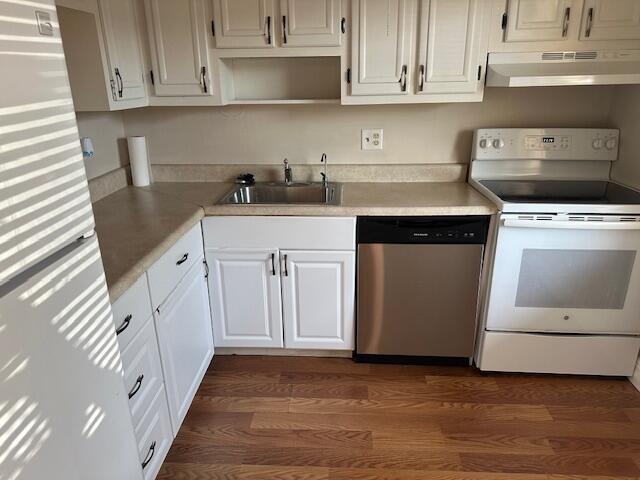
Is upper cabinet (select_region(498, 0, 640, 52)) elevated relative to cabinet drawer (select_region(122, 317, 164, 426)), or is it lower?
elevated

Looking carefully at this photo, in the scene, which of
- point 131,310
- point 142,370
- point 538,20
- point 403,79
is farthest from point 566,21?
point 142,370

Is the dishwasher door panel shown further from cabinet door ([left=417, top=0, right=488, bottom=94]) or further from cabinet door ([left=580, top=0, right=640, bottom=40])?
cabinet door ([left=580, top=0, right=640, bottom=40])

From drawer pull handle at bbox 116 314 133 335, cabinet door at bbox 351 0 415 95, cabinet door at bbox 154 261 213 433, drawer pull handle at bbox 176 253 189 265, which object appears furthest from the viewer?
cabinet door at bbox 351 0 415 95

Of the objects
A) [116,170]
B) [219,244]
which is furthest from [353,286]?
[116,170]

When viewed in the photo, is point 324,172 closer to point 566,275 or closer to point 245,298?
point 245,298

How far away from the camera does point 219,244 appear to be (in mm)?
2234

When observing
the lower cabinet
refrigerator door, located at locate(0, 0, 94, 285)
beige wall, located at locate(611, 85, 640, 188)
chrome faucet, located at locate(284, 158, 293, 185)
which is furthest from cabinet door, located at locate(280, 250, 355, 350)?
beige wall, located at locate(611, 85, 640, 188)

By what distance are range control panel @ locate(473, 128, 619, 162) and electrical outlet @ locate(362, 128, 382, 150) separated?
53cm

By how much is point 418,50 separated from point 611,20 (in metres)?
0.86

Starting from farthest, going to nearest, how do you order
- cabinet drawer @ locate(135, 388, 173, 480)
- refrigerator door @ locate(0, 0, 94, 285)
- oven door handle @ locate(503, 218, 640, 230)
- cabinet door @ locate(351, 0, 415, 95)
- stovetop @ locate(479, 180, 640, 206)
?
stovetop @ locate(479, 180, 640, 206)
cabinet door @ locate(351, 0, 415, 95)
oven door handle @ locate(503, 218, 640, 230)
cabinet drawer @ locate(135, 388, 173, 480)
refrigerator door @ locate(0, 0, 94, 285)

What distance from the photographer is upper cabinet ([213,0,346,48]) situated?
2100mm

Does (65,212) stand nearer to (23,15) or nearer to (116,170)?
(23,15)

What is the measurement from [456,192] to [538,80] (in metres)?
0.64

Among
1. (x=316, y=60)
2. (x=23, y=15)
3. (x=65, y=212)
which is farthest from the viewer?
(x=316, y=60)
